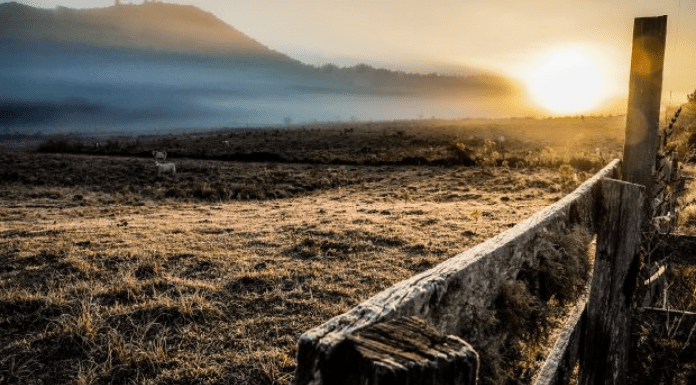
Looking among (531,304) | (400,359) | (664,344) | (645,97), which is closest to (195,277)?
(531,304)

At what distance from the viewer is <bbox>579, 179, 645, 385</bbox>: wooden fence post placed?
8.41ft

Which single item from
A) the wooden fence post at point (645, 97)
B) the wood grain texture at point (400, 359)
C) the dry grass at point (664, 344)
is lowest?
the dry grass at point (664, 344)

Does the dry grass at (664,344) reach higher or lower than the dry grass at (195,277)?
higher

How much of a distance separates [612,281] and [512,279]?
3.93ft

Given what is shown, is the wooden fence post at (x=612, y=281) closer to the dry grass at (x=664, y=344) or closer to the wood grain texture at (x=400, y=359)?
the dry grass at (x=664, y=344)

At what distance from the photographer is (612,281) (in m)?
2.57

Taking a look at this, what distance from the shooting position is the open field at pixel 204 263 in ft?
13.1

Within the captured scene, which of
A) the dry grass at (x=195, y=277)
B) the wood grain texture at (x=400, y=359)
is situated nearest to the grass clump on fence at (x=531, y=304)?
the wood grain texture at (x=400, y=359)

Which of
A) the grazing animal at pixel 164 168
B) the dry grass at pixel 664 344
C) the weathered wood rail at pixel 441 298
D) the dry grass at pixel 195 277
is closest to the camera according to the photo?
the weathered wood rail at pixel 441 298

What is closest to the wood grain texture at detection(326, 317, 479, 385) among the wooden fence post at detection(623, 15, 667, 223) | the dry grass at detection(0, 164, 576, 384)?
the dry grass at detection(0, 164, 576, 384)

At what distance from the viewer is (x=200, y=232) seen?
9086mm

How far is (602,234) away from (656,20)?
191 cm

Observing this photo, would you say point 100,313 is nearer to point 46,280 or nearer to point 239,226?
point 46,280

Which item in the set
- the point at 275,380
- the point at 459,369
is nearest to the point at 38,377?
the point at 275,380
